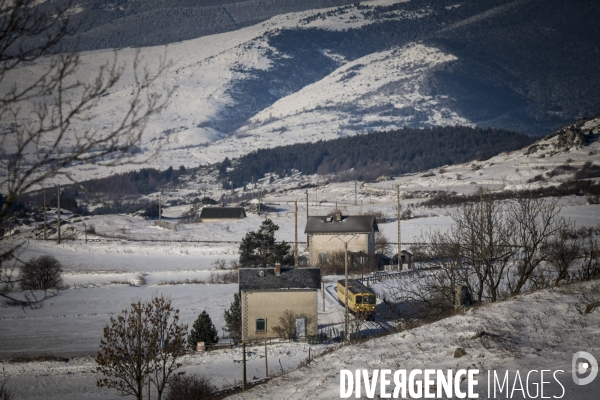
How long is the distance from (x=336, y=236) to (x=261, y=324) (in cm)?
1902

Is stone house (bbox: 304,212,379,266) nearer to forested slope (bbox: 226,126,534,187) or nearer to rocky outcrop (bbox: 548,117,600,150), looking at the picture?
rocky outcrop (bbox: 548,117,600,150)

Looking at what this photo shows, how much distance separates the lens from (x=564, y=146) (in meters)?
103

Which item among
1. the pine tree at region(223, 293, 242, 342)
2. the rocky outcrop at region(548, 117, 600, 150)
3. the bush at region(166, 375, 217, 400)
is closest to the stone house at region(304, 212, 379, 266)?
the pine tree at region(223, 293, 242, 342)

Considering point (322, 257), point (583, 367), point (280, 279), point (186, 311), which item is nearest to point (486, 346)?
point (583, 367)

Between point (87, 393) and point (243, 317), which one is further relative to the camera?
point (243, 317)

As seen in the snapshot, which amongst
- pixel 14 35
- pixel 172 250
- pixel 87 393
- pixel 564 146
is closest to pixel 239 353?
pixel 87 393

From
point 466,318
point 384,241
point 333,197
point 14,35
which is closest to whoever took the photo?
point 14,35

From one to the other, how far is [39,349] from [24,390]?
583cm

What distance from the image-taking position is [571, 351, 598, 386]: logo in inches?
415

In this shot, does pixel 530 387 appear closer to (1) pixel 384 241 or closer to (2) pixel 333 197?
(1) pixel 384 241

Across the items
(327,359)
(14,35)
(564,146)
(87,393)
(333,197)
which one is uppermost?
(564,146)

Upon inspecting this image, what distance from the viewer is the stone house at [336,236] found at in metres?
45.5

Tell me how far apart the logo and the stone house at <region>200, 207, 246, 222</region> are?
60736 millimetres

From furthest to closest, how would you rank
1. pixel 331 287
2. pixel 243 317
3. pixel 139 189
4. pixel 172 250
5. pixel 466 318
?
pixel 139 189 < pixel 172 250 < pixel 331 287 < pixel 243 317 < pixel 466 318
